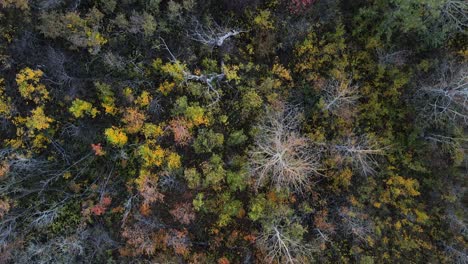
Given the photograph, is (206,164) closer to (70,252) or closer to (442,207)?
(70,252)

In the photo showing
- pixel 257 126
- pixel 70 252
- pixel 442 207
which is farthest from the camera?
pixel 442 207

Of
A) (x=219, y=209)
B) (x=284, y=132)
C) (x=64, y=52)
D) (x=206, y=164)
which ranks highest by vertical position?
(x=64, y=52)

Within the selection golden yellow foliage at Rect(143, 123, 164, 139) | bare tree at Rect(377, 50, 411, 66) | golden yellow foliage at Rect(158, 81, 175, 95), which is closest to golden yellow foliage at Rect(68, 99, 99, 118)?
golden yellow foliage at Rect(143, 123, 164, 139)

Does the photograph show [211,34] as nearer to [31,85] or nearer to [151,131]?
[151,131]

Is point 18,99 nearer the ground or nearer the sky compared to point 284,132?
nearer the sky

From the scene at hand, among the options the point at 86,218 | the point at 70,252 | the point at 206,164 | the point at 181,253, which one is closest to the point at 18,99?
the point at 86,218

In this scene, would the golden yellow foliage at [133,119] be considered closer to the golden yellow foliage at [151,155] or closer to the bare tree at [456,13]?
the golden yellow foliage at [151,155]

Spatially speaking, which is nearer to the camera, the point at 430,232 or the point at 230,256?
the point at 230,256
